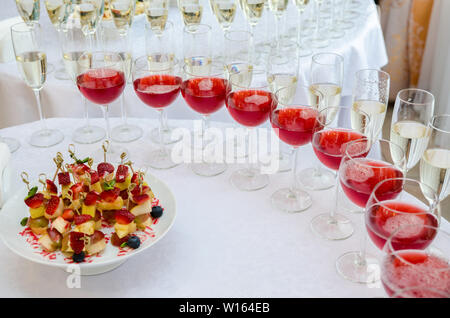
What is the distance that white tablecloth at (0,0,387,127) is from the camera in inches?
72.3

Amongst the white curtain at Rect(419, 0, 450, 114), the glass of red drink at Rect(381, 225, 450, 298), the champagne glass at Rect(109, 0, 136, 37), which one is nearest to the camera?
the glass of red drink at Rect(381, 225, 450, 298)

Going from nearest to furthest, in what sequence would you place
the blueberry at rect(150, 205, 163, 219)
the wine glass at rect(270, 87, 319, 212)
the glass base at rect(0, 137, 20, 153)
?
1. the blueberry at rect(150, 205, 163, 219)
2. the wine glass at rect(270, 87, 319, 212)
3. the glass base at rect(0, 137, 20, 153)

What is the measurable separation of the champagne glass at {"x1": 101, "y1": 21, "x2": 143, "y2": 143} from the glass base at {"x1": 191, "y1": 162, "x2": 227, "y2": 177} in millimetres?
251

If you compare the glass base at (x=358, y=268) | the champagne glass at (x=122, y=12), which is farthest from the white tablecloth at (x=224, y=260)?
the champagne glass at (x=122, y=12)

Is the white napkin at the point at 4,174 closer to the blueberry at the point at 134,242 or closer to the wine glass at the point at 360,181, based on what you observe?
the blueberry at the point at 134,242

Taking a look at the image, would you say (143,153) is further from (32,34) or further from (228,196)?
(32,34)

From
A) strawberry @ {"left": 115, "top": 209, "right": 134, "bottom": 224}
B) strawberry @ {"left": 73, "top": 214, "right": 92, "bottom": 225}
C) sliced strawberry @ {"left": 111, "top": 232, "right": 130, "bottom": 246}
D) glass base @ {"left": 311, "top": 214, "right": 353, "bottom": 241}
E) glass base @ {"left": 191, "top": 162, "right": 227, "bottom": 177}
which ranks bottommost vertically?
glass base @ {"left": 311, "top": 214, "right": 353, "bottom": 241}

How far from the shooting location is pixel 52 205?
994 mm

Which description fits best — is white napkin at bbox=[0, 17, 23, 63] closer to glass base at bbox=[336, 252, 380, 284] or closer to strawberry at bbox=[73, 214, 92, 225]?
strawberry at bbox=[73, 214, 92, 225]

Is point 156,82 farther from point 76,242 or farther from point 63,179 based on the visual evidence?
point 76,242

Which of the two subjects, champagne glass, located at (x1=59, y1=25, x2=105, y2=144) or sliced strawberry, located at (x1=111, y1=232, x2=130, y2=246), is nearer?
sliced strawberry, located at (x1=111, y1=232, x2=130, y2=246)

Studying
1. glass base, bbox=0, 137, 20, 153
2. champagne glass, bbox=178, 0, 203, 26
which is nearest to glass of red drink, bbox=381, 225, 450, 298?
glass base, bbox=0, 137, 20, 153

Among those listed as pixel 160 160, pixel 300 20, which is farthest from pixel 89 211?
pixel 300 20

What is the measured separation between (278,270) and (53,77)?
1.24 meters
